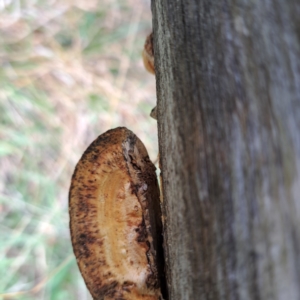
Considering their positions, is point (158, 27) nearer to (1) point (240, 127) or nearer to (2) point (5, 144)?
(1) point (240, 127)

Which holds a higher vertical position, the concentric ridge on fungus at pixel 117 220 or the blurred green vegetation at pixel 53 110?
the blurred green vegetation at pixel 53 110

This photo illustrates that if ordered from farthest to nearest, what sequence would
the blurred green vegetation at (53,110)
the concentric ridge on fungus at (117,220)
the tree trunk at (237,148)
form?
the blurred green vegetation at (53,110) → the concentric ridge on fungus at (117,220) → the tree trunk at (237,148)

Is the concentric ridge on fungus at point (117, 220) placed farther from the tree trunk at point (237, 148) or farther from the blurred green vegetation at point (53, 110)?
the blurred green vegetation at point (53, 110)

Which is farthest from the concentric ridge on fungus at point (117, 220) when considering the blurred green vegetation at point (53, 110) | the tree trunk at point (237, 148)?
the blurred green vegetation at point (53, 110)

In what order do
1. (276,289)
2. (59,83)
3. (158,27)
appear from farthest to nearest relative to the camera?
(59,83)
(158,27)
(276,289)

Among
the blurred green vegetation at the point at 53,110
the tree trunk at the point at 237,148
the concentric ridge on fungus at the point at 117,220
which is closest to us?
the tree trunk at the point at 237,148

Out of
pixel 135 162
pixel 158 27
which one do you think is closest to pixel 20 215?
pixel 135 162
